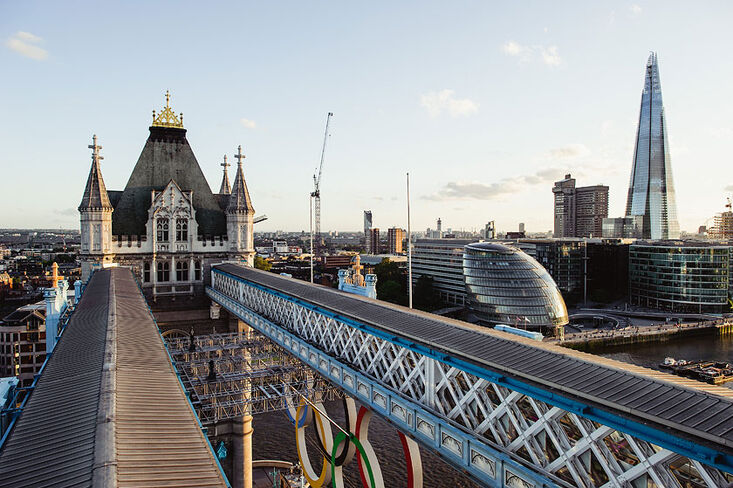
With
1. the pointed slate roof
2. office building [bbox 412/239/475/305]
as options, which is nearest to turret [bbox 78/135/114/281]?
the pointed slate roof

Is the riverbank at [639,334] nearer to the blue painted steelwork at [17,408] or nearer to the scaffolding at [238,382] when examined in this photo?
the scaffolding at [238,382]

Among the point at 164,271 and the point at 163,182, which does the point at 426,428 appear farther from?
the point at 163,182

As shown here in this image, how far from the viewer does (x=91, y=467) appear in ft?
22.5

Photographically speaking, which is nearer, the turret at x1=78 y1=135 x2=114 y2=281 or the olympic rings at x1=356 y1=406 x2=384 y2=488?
the olympic rings at x1=356 y1=406 x2=384 y2=488

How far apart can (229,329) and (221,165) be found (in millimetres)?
17931

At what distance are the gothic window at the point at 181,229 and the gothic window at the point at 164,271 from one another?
2373mm

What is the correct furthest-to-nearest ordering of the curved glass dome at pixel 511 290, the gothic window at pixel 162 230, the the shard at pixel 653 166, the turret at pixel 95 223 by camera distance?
the the shard at pixel 653 166, the curved glass dome at pixel 511 290, the gothic window at pixel 162 230, the turret at pixel 95 223

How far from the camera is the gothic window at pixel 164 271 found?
42688 mm

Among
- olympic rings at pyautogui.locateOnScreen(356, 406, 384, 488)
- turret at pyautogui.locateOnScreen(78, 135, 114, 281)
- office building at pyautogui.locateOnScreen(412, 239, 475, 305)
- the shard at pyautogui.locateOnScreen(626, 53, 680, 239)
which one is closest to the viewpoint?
olympic rings at pyautogui.locateOnScreen(356, 406, 384, 488)

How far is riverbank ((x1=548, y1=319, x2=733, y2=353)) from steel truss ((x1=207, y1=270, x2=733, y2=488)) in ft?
197

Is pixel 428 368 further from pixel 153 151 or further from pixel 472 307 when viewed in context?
pixel 472 307

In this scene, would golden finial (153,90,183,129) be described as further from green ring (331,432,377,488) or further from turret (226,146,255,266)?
green ring (331,432,377,488)

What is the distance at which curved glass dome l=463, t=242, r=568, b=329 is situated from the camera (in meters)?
78.8

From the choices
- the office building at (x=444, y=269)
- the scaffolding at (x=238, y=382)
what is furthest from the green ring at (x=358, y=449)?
the office building at (x=444, y=269)
